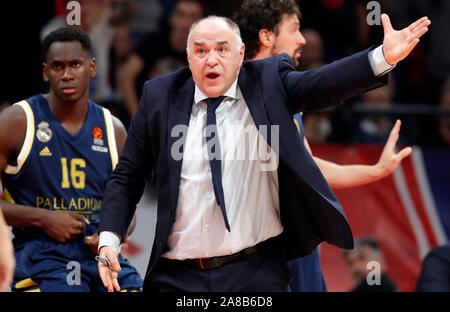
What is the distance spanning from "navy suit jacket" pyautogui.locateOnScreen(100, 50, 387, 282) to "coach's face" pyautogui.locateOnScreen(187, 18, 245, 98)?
91 millimetres

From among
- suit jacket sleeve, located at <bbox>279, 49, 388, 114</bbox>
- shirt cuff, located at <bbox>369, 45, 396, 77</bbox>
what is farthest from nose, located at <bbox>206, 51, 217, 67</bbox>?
shirt cuff, located at <bbox>369, 45, 396, 77</bbox>

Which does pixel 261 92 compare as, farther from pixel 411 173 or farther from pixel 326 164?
pixel 411 173

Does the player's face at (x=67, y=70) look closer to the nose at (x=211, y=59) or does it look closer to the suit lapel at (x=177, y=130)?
the suit lapel at (x=177, y=130)

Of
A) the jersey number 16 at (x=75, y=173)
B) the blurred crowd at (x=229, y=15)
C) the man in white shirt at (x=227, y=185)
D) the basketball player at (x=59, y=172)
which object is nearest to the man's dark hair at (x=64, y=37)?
the basketball player at (x=59, y=172)

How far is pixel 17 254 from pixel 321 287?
1745 millimetres

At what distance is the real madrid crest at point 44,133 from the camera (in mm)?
3959

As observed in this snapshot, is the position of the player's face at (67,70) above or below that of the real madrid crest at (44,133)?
above

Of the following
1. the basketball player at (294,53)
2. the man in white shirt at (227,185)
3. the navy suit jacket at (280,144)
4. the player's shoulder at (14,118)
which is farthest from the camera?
the basketball player at (294,53)

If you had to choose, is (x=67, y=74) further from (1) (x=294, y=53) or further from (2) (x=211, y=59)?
(1) (x=294, y=53)

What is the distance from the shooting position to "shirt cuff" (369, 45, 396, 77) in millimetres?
2836

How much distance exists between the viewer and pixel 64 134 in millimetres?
4020

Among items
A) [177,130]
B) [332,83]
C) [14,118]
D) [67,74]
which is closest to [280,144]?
[332,83]

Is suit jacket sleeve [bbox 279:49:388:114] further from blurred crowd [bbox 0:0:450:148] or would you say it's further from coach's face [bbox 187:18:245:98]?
blurred crowd [bbox 0:0:450:148]

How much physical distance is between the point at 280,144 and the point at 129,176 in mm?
756
